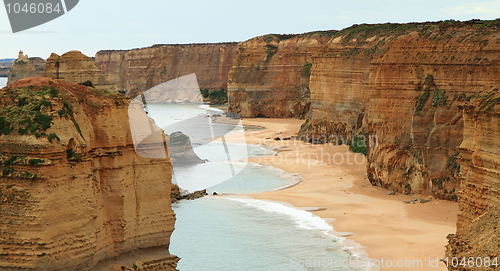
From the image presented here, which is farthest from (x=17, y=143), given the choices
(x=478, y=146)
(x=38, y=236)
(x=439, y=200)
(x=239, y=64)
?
(x=239, y=64)

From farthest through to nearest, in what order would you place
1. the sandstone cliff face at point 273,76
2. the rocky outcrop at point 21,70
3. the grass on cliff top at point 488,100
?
the sandstone cliff face at point 273,76 < the rocky outcrop at point 21,70 < the grass on cliff top at point 488,100

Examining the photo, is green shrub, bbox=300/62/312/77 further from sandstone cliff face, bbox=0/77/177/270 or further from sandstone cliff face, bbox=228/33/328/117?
sandstone cliff face, bbox=0/77/177/270

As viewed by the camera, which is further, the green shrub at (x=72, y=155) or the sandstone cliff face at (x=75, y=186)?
the green shrub at (x=72, y=155)

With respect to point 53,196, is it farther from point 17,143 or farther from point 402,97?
point 402,97

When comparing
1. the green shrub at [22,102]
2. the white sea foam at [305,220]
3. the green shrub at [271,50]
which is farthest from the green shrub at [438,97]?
the green shrub at [271,50]

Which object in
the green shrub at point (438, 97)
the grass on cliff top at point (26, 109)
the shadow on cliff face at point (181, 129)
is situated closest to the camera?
the grass on cliff top at point (26, 109)

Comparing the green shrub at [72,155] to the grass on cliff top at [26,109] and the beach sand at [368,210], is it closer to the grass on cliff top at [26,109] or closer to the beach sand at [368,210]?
the grass on cliff top at [26,109]

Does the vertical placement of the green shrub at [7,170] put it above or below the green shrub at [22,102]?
below
